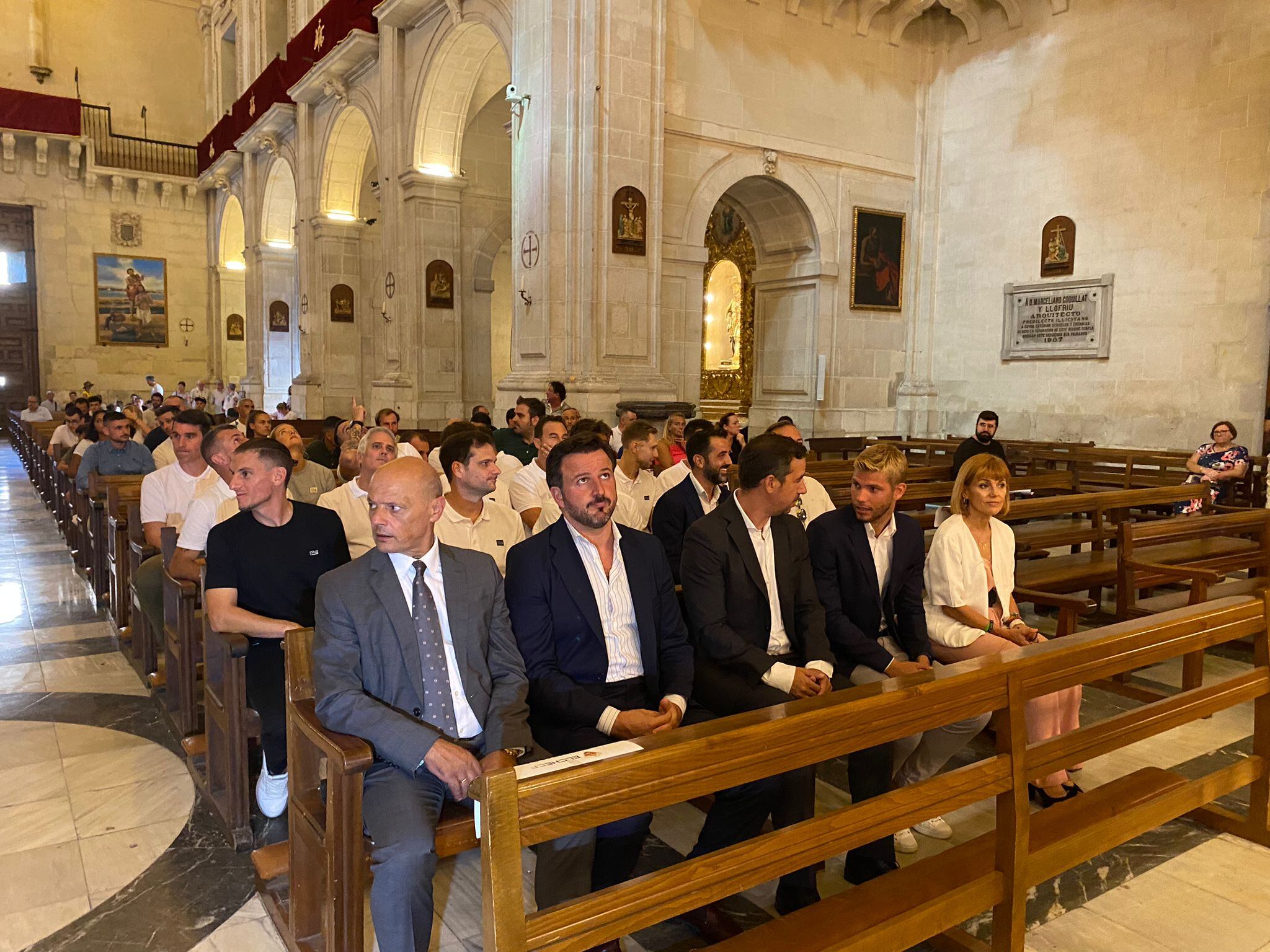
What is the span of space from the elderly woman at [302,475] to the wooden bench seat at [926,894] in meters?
3.77

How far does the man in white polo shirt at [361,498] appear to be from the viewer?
4199 millimetres

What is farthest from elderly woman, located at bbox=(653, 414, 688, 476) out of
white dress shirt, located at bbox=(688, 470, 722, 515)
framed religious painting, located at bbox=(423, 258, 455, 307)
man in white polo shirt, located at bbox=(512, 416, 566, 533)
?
framed religious painting, located at bbox=(423, 258, 455, 307)

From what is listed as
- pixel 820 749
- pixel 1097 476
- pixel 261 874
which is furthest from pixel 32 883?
pixel 1097 476

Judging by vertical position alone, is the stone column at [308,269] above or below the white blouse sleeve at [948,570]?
above

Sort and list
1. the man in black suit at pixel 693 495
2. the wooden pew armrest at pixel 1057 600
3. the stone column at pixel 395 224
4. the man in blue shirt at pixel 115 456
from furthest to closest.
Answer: the stone column at pixel 395 224
the man in blue shirt at pixel 115 456
the man in black suit at pixel 693 495
the wooden pew armrest at pixel 1057 600

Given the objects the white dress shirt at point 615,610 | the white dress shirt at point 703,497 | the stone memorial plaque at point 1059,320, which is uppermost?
the stone memorial plaque at point 1059,320

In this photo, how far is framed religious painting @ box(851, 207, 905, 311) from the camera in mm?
12469

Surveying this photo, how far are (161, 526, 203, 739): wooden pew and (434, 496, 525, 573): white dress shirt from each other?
3.51 ft

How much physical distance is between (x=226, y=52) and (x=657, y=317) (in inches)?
743

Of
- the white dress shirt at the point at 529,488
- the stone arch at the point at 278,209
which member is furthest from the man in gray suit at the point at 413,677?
the stone arch at the point at 278,209

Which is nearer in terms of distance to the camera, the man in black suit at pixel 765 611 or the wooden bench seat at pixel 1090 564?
the man in black suit at pixel 765 611

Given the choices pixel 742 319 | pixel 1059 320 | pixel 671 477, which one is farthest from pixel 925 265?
pixel 671 477

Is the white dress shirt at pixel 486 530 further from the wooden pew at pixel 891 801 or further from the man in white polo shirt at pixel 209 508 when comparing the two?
the wooden pew at pixel 891 801

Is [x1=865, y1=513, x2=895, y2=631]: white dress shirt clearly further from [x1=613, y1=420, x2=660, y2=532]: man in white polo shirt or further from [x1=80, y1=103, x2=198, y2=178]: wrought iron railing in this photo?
[x1=80, y1=103, x2=198, y2=178]: wrought iron railing
